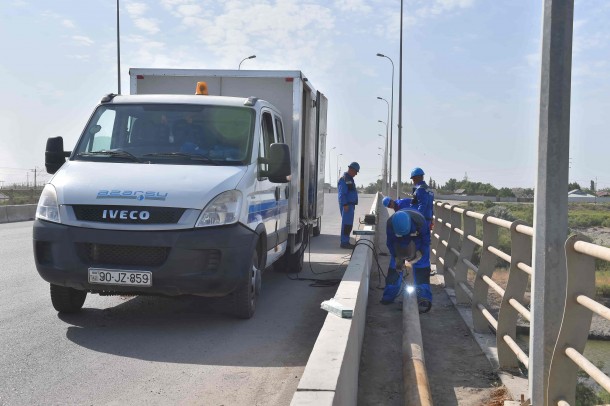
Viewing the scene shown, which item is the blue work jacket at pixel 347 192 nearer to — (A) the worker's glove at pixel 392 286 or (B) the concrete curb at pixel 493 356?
(B) the concrete curb at pixel 493 356

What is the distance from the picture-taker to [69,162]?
22.5 ft

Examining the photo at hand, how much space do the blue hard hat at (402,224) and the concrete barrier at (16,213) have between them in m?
18.3

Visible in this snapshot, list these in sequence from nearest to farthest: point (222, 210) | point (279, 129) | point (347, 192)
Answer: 1. point (222, 210)
2. point (279, 129)
3. point (347, 192)

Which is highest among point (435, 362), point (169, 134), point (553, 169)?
point (169, 134)

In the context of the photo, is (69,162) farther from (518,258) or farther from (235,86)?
(518,258)

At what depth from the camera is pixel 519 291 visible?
211 inches

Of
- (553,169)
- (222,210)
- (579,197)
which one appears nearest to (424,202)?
(222,210)

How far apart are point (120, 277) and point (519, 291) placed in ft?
11.0

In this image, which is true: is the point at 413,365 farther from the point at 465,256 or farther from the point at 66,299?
the point at 66,299

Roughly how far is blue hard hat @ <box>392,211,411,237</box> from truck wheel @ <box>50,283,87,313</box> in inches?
128

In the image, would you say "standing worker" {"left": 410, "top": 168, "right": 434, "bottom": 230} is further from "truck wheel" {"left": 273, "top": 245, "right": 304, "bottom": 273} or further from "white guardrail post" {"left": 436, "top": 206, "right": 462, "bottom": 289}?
"truck wheel" {"left": 273, "top": 245, "right": 304, "bottom": 273}

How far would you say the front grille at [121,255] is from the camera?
6070 mm

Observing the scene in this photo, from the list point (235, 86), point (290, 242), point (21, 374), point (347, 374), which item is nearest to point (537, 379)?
point (347, 374)

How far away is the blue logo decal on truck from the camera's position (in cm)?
605
